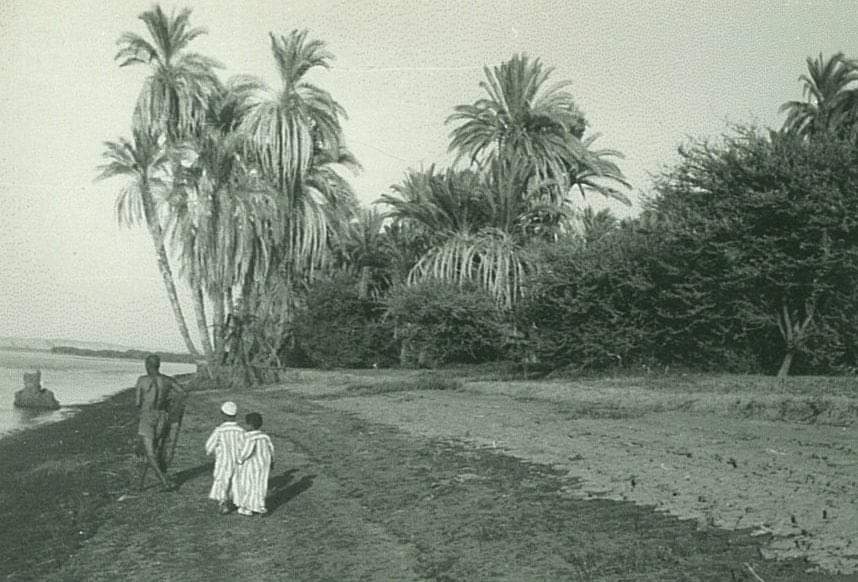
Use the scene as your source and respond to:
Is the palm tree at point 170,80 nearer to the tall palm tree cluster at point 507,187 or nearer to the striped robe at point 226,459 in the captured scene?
the tall palm tree cluster at point 507,187

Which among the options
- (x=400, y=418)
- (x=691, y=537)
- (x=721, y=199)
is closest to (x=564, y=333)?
(x=721, y=199)

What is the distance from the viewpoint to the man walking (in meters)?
11.3

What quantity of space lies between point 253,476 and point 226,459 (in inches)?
13.6

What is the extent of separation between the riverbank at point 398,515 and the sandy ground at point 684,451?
0.10m

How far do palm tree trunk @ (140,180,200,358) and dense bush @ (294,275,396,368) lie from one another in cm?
549

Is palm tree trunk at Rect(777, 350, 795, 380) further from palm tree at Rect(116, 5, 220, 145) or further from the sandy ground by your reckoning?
palm tree at Rect(116, 5, 220, 145)

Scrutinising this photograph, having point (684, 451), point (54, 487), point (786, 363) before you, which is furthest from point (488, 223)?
point (54, 487)

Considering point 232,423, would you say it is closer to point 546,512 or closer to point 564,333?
point 546,512

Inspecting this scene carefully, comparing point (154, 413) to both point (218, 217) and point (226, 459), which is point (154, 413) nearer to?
point (226, 459)

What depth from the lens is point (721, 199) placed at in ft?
76.3

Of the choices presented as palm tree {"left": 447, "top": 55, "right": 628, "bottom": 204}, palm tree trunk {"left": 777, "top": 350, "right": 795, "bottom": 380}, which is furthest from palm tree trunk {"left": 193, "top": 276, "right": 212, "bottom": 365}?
palm tree trunk {"left": 777, "top": 350, "right": 795, "bottom": 380}

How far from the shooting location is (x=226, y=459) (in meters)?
9.81

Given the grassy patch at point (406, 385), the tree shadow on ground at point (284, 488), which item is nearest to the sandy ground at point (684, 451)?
the tree shadow on ground at point (284, 488)

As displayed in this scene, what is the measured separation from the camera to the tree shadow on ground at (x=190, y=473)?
1215 cm
